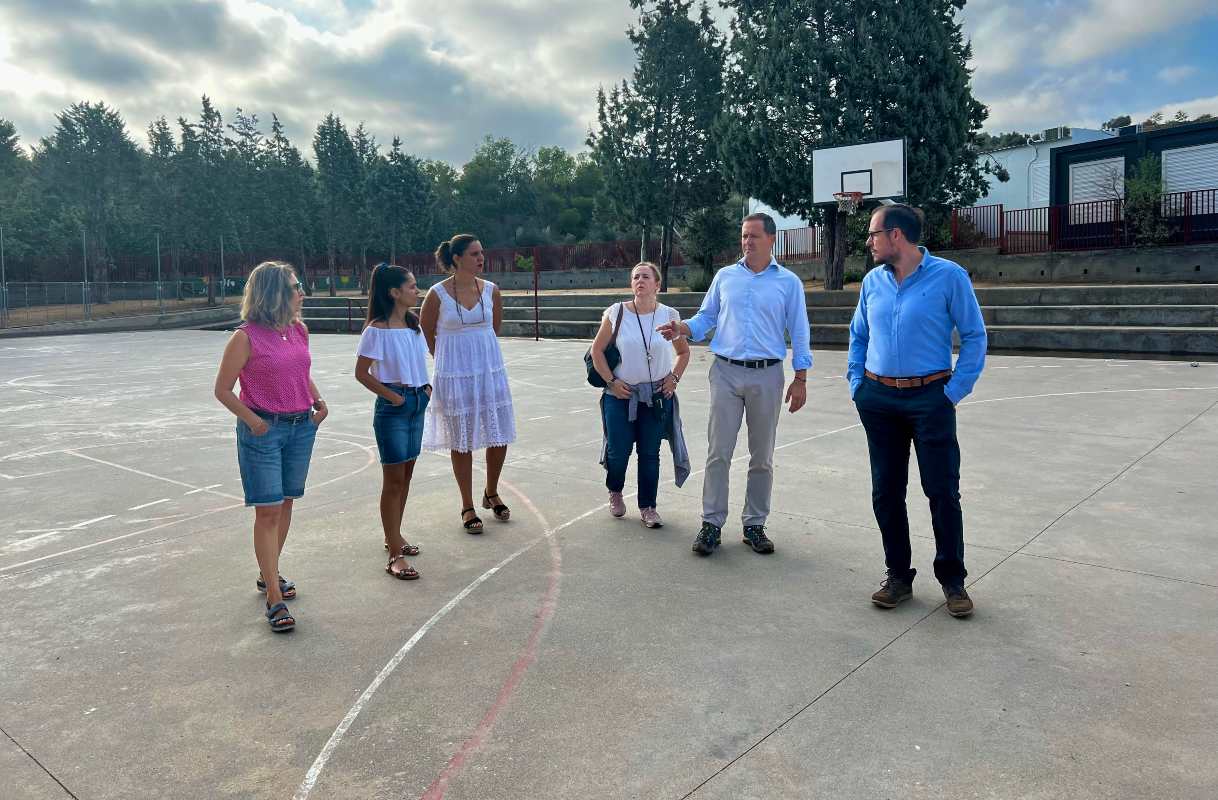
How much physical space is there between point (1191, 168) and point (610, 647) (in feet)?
92.3

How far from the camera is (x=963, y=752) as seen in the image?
2.83 m

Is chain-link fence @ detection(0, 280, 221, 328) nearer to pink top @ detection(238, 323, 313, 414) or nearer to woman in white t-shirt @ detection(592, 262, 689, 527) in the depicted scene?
woman in white t-shirt @ detection(592, 262, 689, 527)

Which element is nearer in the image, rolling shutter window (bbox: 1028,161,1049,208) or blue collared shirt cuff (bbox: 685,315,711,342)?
blue collared shirt cuff (bbox: 685,315,711,342)

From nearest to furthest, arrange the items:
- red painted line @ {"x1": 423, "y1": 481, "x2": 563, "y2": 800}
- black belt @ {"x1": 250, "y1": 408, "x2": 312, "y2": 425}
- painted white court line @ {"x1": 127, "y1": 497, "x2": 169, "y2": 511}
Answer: red painted line @ {"x1": 423, "y1": 481, "x2": 563, "y2": 800}, black belt @ {"x1": 250, "y1": 408, "x2": 312, "y2": 425}, painted white court line @ {"x1": 127, "y1": 497, "x2": 169, "y2": 511}

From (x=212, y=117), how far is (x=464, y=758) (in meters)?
58.6

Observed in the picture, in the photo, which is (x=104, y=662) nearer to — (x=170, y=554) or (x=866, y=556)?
(x=170, y=554)

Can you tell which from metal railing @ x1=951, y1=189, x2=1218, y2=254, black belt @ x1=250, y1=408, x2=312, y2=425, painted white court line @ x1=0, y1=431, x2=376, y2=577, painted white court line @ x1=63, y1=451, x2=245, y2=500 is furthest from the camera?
metal railing @ x1=951, y1=189, x2=1218, y2=254

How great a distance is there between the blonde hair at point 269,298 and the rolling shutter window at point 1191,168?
2672 cm

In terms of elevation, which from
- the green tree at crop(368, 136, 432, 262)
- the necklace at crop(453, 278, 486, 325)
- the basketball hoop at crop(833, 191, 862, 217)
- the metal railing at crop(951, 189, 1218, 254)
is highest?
the green tree at crop(368, 136, 432, 262)

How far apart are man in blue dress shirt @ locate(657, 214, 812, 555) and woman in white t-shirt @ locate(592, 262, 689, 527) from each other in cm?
50

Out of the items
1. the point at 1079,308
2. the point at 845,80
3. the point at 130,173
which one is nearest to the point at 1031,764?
the point at 1079,308

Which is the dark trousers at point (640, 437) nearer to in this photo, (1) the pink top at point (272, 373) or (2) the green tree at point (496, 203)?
(1) the pink top at point (272, 373)

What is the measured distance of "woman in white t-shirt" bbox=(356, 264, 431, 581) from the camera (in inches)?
190

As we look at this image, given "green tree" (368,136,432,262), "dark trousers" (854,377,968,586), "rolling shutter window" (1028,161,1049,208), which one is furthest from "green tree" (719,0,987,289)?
"green tree" (368,136,432,262)
